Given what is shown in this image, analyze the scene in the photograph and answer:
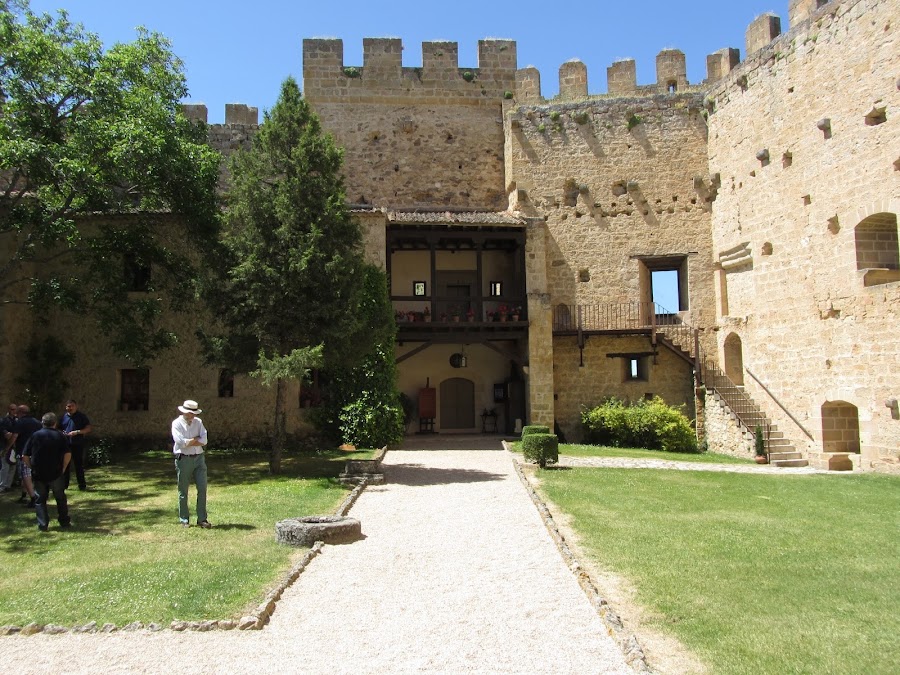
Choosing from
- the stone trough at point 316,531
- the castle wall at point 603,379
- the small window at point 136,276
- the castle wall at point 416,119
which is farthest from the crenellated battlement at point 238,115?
the stone trough at point 316,531

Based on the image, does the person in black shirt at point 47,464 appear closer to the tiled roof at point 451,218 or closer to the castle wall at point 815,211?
the tiled roof at point 451,218

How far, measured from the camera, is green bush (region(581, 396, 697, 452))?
19.4 m

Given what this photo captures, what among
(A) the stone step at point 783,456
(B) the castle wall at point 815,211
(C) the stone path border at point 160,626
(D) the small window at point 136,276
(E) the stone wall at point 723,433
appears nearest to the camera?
(C) the stone path border at point 160,626

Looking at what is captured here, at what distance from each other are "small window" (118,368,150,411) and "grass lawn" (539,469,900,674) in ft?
38.3

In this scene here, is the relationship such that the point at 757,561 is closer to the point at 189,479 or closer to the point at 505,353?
the point at 189,479

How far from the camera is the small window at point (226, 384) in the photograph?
61.1 feet

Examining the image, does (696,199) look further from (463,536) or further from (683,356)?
(463,536)

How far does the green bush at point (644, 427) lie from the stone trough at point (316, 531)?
12.5 metres

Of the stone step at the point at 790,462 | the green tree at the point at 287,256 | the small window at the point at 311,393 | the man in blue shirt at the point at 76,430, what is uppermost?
the green tree at the point at 287,256

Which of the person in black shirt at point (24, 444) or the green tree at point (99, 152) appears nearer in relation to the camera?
the person in black shirt at point (24, 444)

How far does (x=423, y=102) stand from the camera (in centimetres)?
2366

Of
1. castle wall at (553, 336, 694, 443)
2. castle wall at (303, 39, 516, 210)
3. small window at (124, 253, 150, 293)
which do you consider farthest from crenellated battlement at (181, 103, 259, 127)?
castle wall at (553, 336, 694, 443)

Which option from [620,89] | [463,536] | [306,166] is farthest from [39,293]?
[620,89]

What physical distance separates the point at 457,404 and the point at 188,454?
14.4m
